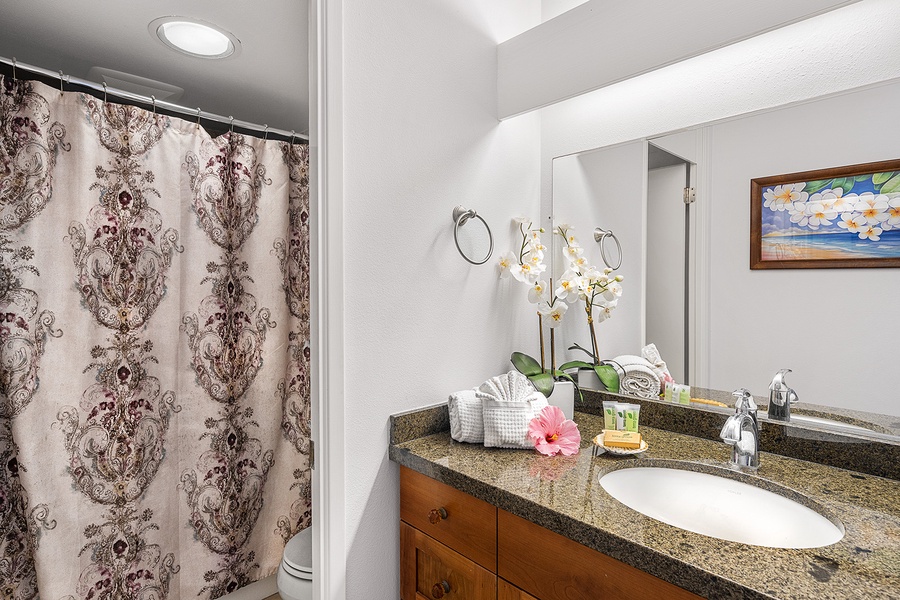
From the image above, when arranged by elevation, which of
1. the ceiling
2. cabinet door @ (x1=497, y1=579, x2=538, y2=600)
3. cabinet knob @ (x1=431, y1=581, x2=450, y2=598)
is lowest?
cabinet knob @ (x1=431, y1=581, x2=450, y2=598)

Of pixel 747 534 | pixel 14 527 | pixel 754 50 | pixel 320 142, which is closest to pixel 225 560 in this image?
pixel 14 527

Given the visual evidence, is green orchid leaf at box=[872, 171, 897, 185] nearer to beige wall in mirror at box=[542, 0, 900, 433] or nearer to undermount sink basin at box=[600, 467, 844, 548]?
beige wall in mirror at box=[542, 0, 900, 433]

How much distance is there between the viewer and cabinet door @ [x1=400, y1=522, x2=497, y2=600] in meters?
1.06

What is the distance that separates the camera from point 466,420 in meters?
1.28

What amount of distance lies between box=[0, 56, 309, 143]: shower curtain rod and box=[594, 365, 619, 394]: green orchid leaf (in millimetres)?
1646

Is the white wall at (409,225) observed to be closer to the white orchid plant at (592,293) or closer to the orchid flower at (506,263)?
the orchid flower at (506,263)

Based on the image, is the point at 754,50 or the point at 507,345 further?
the point at 507,345

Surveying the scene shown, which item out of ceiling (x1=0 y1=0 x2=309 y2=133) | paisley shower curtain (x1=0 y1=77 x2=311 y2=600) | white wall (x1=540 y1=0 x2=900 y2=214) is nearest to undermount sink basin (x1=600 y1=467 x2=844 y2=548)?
white wall (x1=540 y1=0 x2=900 y2=214)

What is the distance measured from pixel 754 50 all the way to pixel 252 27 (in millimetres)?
1579

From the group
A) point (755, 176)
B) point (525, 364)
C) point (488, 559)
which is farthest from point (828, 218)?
point (488, 559)

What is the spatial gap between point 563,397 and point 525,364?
0.53 ft

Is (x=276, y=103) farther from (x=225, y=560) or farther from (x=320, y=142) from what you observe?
(x=225, y=560)

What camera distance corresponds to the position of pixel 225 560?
191cm

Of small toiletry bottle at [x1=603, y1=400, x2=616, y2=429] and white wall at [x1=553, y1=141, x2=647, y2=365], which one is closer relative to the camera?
small toiletry bottle at [x1=603, y1=400, x2=616, y2=429]
